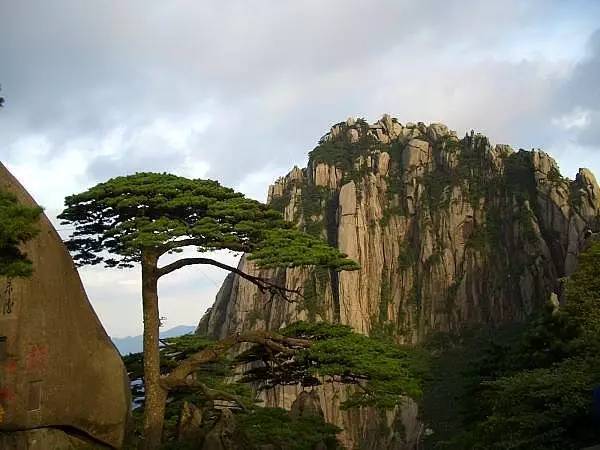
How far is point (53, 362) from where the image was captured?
11.1 metres

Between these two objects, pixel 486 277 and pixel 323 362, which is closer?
pixel 323 362

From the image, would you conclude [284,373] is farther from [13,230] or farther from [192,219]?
[13,230]

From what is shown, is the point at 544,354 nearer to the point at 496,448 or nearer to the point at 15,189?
the point at 496,448

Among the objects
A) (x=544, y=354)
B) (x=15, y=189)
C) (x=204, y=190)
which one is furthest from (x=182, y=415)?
(x=544, y=354)

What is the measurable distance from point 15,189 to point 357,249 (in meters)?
61.3

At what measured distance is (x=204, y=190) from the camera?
43.2 feet

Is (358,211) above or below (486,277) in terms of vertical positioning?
above

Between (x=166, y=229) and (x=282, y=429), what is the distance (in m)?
5.80

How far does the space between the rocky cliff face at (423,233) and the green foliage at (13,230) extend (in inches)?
2024

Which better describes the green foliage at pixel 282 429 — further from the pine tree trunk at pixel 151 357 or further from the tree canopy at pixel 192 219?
the tree canopy at pixel 192 219

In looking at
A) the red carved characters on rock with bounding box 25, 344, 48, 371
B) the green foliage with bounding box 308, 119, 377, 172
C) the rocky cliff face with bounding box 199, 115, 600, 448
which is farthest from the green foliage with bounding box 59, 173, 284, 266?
the green foliage with bounding box 308, 119, 377, 172

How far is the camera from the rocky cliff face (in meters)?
62.0

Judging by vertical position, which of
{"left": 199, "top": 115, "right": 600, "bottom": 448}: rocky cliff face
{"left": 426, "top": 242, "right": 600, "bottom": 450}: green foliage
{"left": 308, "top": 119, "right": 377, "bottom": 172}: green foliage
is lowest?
{"left": 426, "top": 242, "right": 600, "bottom": 450}: green foliage

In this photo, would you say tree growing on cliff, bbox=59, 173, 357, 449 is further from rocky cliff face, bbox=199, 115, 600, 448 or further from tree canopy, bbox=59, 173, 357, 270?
rocky cliff face, bbox=199, 115, 600, 448
